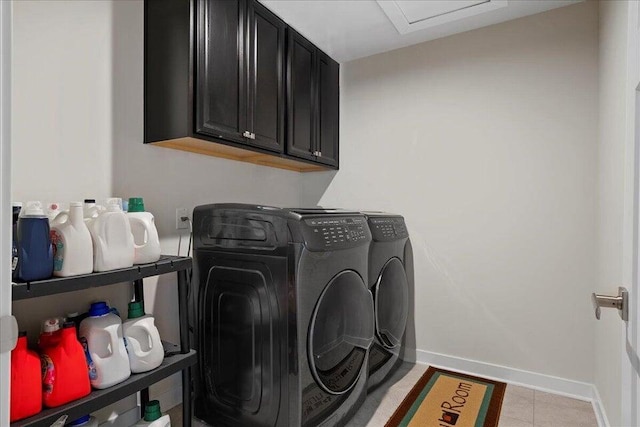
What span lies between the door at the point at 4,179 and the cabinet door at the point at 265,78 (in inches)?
56.6

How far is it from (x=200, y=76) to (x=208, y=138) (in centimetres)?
29

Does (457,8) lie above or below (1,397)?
above

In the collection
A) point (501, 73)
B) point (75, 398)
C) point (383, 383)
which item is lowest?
point (383, 383)

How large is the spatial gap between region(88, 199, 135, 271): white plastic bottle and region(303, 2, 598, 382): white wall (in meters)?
1.90

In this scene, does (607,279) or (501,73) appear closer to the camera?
(607,279)

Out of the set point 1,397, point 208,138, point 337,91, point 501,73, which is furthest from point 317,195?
point 1,397

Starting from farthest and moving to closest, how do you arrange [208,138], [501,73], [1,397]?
[501,73]
[208,138]
[1,397]

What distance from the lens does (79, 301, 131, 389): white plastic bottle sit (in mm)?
1208

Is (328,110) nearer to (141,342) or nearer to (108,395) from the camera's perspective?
(141,342)

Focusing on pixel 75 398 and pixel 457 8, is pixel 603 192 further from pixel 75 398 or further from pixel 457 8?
pixel 75 398

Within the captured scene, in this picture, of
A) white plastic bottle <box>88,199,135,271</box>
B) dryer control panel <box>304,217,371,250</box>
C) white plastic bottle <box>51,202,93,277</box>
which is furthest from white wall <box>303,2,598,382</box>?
white plastic bottle <box>51,202,93,277</box>

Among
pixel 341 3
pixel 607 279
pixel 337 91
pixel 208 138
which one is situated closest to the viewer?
pixel 607 279

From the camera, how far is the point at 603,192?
5.96 feet

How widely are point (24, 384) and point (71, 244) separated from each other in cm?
42
